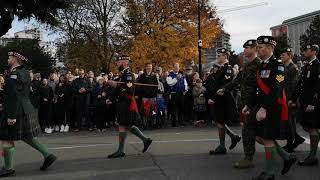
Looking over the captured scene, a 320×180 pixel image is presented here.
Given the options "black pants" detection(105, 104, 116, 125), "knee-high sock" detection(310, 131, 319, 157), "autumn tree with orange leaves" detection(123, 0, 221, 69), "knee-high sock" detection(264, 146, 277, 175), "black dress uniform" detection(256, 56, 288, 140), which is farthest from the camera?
"autumn tree with orange leaves" detection(123, 0, 221, 69)

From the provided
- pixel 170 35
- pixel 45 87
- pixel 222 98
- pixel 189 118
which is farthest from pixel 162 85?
pixel 170 35

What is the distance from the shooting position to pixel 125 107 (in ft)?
31.8

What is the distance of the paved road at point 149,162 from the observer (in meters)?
7.66

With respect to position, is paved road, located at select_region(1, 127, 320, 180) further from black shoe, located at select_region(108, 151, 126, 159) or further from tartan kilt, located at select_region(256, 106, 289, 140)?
tartan kilt, located at select_region(256, 106, 289, 140)

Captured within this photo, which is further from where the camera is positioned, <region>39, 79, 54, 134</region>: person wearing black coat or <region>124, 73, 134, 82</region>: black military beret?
<region>39, 79, 54, 134</region>: person wearing black coat

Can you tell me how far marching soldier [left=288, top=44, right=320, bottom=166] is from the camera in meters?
8.29

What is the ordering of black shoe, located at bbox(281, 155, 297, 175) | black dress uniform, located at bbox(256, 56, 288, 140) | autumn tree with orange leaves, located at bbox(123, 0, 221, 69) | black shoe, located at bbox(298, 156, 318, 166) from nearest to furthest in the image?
1. black dress uniform, located at bbox(256, 56, 288, 140)
2. black shoe, located at bbox(281, 155, 297, 175)
3. black shoe, located at bbox(298, 156, 318, 166)
4. autumn tree with orange leaves, located at bbox(123, 0, 221, 69)

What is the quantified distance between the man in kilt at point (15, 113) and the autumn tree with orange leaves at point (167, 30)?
959 inches

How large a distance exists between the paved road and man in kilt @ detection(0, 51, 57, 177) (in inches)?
19.2

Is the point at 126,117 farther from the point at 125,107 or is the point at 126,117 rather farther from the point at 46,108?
the point at 46,108

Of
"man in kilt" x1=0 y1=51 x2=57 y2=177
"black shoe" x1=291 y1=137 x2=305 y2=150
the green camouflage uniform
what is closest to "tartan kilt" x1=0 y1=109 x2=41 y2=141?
"man in kilt" x1=0 y1=51 x2=57 y2=177

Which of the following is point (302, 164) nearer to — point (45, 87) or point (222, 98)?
point (222, 98)

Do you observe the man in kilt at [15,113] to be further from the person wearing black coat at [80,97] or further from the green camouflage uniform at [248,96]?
the person wearing black coat at [80,97]

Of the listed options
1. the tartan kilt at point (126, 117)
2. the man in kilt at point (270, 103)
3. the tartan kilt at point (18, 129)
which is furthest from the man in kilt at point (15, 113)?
the man in kilt at point (270, 103)
